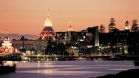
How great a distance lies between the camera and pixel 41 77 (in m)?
88.8

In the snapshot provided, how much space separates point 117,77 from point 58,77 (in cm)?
3733

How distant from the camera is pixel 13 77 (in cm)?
8662

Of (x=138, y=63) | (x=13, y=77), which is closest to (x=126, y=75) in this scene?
(x=13, y=77)

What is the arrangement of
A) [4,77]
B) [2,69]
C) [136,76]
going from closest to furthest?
[136,76], [4,77], [2,69]

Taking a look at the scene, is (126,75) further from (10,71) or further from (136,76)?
(10,71)

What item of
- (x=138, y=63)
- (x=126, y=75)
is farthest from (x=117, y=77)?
(x=138, y=63)

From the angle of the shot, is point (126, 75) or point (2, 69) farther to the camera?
point (2, 69)

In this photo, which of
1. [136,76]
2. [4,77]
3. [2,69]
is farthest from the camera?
[2,69]

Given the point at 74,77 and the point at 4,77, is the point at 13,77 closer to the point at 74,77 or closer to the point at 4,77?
the point at 4,77

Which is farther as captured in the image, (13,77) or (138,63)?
(138,63)

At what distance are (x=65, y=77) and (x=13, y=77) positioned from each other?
8.84 metres

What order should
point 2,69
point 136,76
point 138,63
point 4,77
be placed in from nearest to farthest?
point 136,76 < point 4,77 < point 2,69 < point 138,63

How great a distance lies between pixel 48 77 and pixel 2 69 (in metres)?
15.1

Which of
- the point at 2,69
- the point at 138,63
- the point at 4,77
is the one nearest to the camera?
the point at 4,77
